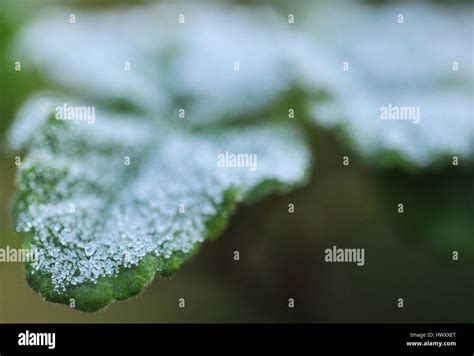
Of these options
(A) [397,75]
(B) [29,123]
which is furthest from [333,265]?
(B) [29,123]

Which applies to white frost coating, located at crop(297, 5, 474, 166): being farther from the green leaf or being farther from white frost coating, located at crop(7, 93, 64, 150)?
white frost coating, located at crop(7, 93, 64, 150)

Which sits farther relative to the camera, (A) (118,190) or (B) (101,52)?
(B) (101,52)

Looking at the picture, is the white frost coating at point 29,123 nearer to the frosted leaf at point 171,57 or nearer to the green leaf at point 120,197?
the green leaf at point 120,197

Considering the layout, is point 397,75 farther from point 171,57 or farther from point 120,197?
point 120,197

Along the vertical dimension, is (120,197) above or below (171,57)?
below

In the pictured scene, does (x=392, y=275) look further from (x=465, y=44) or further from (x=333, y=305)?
(x=465, y=44)

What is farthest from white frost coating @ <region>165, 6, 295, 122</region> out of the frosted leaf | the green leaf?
the green leaf
